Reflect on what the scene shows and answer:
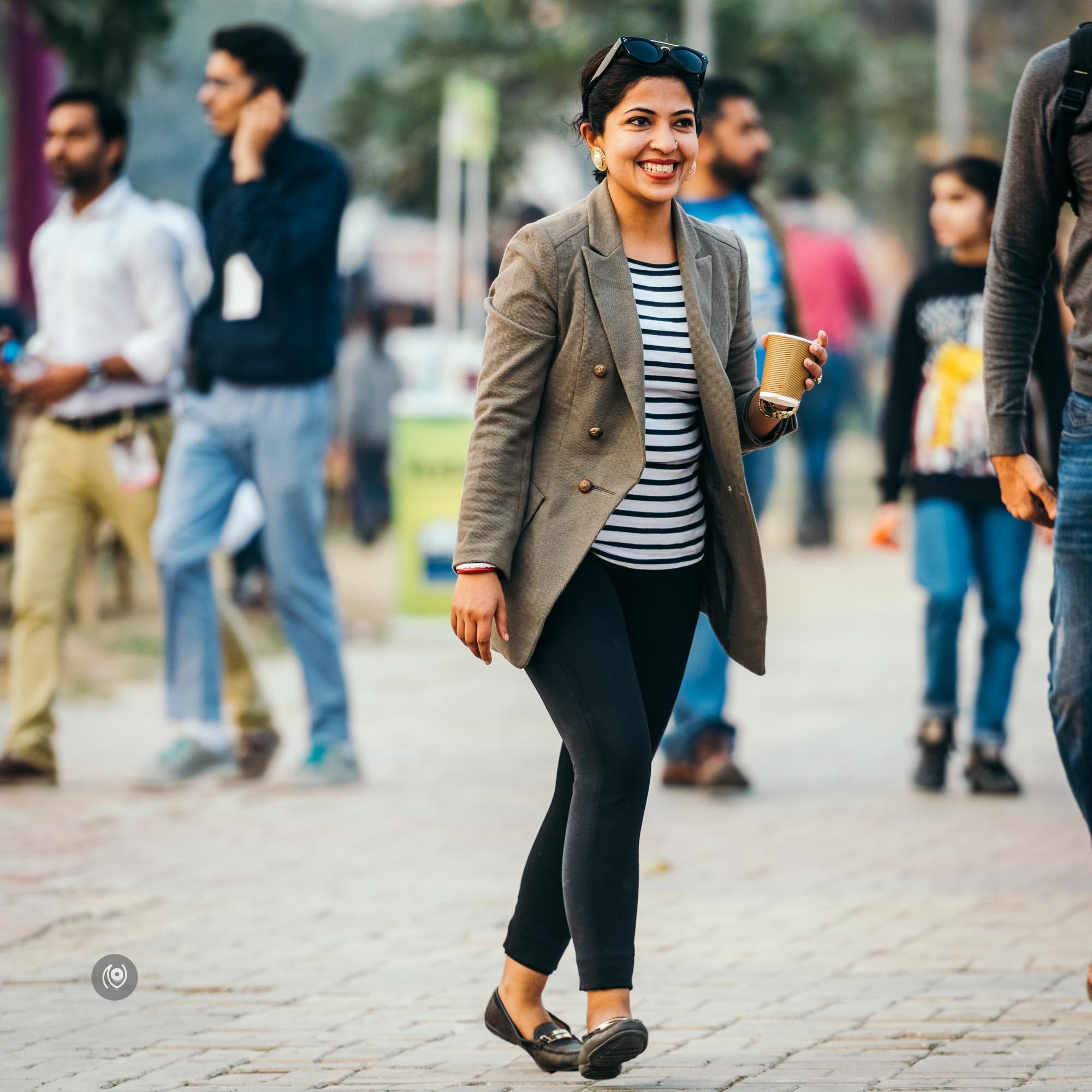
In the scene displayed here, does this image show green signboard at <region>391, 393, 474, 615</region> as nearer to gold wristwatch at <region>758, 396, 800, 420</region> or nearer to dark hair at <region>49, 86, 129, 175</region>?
dark hair at <region>49, 86, 129, 175</region>

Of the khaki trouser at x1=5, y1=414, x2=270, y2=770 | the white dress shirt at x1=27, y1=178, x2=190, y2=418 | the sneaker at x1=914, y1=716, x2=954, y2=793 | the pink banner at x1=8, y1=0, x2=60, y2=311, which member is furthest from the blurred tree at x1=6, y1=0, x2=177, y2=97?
the sneaker at x1=914, y1=716, x2=954, y2=793

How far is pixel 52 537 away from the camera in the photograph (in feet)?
23.4

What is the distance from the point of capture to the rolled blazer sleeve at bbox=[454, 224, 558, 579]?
12.7 feet

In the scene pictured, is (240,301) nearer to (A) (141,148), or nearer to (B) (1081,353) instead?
(B) (1081,353)

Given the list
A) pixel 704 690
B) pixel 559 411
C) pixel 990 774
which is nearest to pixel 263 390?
pixel 704 690

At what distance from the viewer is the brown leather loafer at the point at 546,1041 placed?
3932 millimetres

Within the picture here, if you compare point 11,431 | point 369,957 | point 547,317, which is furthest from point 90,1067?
point 11,431

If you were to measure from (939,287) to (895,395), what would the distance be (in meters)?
0.40

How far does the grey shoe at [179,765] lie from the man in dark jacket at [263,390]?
30 millimetres

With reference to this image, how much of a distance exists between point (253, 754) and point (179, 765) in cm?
29

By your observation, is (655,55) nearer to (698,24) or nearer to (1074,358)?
(1074,358)

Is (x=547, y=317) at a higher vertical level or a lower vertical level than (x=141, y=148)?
lower

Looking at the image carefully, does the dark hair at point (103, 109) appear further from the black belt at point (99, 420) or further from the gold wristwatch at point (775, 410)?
the gold wristwatch at point (775, 410)

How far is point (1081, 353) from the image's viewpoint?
4102 millimetres
